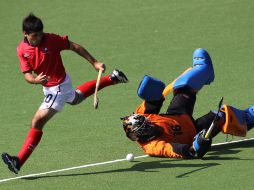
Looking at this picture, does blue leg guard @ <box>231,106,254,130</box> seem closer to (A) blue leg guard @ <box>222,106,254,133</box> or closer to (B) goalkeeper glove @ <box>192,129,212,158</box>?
(A) blue leg guard @ <box>222,106,254,133</box>

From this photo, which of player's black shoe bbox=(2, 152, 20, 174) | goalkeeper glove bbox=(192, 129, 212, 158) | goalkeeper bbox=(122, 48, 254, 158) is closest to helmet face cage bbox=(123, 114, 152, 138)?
goalkeeper bbox=(122, 48, 254, 158)

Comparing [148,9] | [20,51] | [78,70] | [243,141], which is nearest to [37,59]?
[20,51]

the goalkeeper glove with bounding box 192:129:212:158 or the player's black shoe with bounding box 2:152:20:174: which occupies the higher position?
the goalkeeper glove with bounding box 192:129:212:158

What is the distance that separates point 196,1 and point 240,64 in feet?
12.8

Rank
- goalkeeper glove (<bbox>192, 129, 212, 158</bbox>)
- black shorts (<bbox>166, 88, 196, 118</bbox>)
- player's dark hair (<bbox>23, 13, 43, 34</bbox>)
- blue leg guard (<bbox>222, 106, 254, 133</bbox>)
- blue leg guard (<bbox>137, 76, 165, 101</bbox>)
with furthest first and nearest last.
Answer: blue leg guard (<bbox>137, 76, 165, 101</bbox>) → black shorts (<bbox>166, 88, 196, 118</bbox>) → blue leg guard (<bbox>222, 106, 254, 133</bbox>) → player's dark hair (<bbox>23, 13, 43, 34</bbox>) → goalkeeper glove (<bbox>192, 129, 212, 158</bbox>)

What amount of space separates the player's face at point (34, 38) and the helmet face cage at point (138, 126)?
4.41 ft

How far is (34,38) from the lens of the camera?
29.5ft

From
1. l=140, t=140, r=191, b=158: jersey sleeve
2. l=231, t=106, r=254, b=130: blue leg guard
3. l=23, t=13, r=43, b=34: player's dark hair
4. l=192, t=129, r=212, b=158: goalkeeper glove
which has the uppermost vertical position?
l=23, t=13, r=43, b=34: player's dark hair

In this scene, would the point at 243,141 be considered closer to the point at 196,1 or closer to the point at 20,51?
the point at 20,51

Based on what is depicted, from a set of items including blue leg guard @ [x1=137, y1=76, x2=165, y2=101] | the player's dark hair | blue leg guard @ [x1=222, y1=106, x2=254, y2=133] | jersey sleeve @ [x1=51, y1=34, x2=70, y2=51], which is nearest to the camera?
the player's dark hair

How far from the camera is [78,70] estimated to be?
1349cm

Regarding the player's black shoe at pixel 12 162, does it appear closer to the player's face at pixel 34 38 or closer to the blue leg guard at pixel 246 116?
the player's face at pixel 34 38

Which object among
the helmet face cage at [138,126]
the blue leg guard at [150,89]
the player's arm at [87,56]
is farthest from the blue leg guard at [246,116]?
the player's arm at [87,56]

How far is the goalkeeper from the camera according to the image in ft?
30.1
